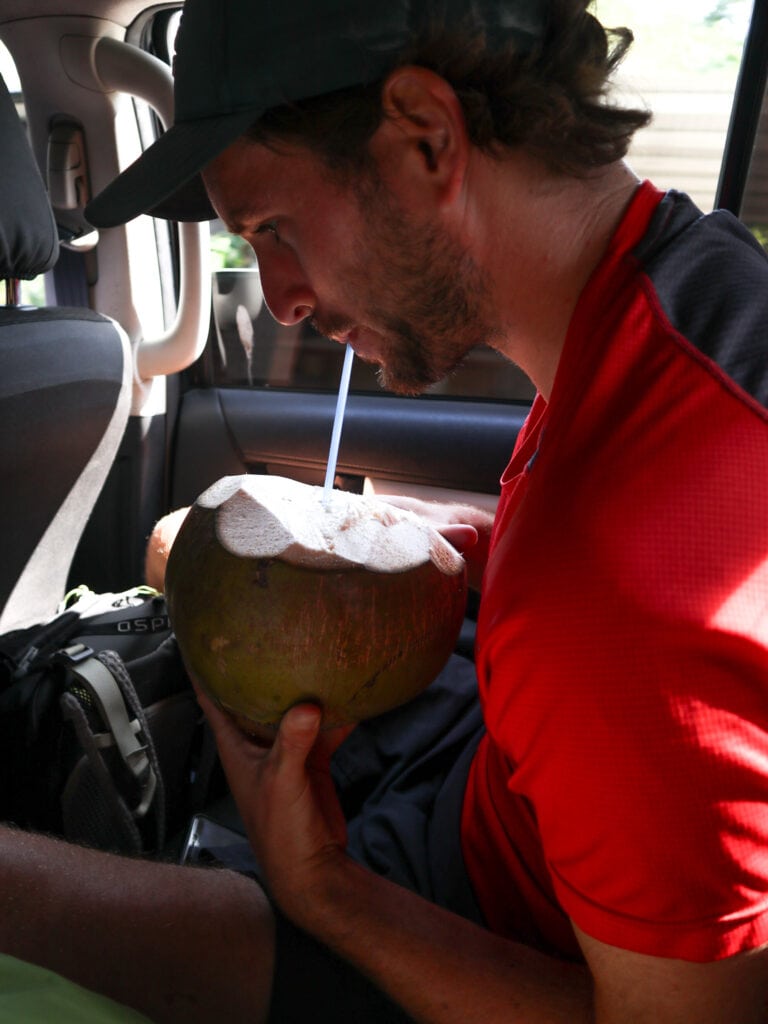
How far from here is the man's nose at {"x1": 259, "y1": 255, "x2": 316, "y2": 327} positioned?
3.01 ft

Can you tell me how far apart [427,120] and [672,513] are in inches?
17.3

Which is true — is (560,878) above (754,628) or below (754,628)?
below

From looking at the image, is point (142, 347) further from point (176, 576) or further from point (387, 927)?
point (387, 927)

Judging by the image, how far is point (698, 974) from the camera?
0.63 m

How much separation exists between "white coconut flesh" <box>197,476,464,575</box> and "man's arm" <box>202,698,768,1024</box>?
0.48ft

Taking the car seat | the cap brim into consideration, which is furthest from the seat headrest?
the cap brim

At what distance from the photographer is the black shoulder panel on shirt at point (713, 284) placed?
0.66m

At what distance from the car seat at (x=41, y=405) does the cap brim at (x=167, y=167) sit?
1.17 ft

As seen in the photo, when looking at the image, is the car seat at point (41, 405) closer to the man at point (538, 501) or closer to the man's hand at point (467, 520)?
the man at point (538, 501)

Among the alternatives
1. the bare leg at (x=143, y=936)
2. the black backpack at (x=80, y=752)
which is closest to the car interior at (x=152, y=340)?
the black backpack at (x=80, y=752)

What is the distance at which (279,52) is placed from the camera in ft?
2.59

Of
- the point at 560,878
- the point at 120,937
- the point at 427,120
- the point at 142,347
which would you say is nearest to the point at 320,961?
the point at 120,937

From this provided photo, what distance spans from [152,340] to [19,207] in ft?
2.53

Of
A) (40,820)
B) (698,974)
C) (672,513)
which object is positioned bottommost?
(40,820)
